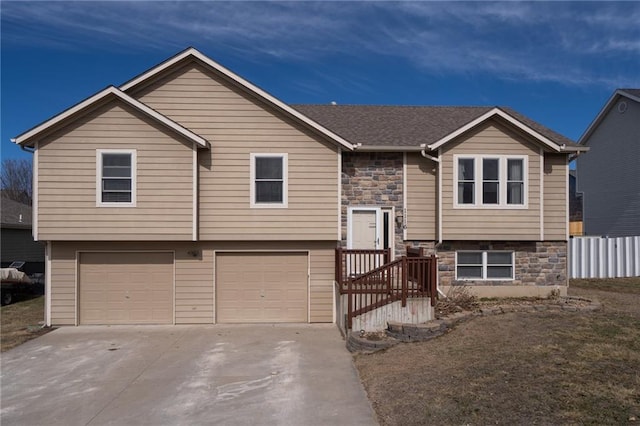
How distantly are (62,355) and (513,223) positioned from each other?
1096cm

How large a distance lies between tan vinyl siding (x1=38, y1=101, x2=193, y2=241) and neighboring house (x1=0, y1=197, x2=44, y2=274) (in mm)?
10164

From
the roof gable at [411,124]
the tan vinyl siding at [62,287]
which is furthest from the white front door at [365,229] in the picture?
the tan vinyl siding at [62,287]

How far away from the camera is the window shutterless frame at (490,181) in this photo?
38.5 feet

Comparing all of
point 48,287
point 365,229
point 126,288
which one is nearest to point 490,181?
point 365,229

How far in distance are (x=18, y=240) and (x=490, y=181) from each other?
2153cm

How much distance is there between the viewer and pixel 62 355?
893cm

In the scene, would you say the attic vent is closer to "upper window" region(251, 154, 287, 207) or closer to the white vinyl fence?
the white vinyl fence

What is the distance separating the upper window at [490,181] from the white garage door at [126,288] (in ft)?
26.0

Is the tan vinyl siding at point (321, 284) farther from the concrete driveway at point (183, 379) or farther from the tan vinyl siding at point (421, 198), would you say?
the tan vinyl siding at point (421, 198)

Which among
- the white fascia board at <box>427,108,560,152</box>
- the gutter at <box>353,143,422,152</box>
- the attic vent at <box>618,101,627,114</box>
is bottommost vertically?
the gutter at <box>353,143,422,152</box>

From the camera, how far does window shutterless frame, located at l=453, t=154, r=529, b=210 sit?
11.8m

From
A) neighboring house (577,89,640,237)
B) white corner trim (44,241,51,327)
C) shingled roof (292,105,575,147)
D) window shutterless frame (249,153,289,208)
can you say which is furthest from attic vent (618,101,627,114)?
white corner trim (44,241,51,327)

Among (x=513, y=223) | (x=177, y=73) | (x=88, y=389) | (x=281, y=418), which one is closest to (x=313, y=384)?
(x=281, y=418)

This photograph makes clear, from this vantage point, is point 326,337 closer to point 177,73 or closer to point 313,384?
point 313,384
